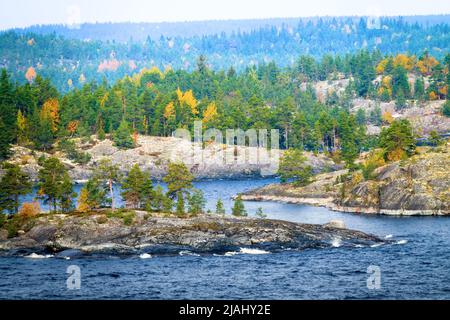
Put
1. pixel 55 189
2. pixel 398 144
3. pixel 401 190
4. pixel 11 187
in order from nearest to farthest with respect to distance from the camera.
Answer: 1. pixel 11 187
2. pixel 55 189
3. pixel 401 190
4. pixel 398 144

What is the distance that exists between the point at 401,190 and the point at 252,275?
47.4m

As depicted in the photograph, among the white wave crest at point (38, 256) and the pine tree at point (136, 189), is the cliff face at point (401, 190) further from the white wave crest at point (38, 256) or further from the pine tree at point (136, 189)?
the white wave crest at point (38, 256)

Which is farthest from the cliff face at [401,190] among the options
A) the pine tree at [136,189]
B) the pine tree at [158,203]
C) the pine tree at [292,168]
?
the pine tree at [136,189]

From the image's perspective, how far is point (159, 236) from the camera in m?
104

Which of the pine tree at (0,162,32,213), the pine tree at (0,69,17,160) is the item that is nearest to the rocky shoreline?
the pine tree at (0,162,32,213)

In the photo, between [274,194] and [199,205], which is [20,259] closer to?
[199,205]

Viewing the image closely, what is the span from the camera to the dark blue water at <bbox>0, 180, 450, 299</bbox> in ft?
277

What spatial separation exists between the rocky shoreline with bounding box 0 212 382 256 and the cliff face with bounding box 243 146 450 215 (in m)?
23.2
